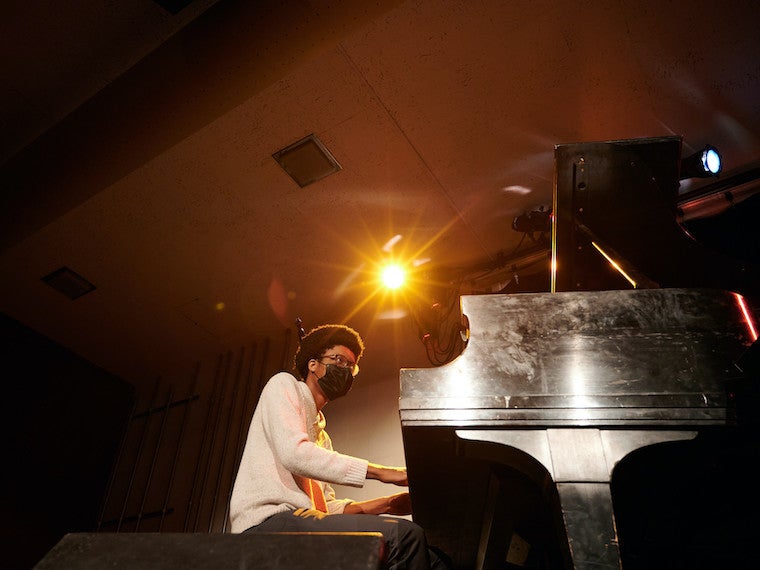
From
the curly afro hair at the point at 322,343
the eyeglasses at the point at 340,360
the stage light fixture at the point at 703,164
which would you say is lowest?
the eyeglasses at the point at 340,360

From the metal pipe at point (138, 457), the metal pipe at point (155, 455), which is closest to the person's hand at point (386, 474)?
the metal pipe at point (155, 455)

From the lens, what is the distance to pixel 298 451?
6.25 feet

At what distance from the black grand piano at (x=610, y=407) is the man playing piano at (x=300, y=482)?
0.53ft

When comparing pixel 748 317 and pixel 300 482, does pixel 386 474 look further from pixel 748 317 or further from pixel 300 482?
pixel 748 317

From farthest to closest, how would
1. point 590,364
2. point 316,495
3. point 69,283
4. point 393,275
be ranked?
point 69,283, point 393,275, point 316,495, point 590,364

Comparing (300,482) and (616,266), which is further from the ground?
(616,266)

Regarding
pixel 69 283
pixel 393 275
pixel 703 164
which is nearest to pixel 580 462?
pixel 703 164

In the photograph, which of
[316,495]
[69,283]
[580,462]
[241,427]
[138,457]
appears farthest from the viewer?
[138,457]

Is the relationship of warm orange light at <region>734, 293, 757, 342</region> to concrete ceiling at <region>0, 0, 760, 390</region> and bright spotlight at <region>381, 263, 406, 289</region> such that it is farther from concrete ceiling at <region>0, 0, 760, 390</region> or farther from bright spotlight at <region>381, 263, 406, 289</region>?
bright spotlight at <region>381, 263, 406, 289</region>

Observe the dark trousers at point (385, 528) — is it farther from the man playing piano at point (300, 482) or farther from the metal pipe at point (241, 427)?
the metal pipe at point (241, 427)

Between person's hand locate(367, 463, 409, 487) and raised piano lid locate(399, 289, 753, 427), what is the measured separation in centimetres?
65

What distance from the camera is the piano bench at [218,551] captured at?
106cm

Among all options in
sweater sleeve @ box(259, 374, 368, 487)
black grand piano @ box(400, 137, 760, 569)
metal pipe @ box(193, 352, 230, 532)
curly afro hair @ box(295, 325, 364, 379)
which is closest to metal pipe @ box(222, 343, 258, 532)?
metal pipe @ box(193, 352, 230, 532)

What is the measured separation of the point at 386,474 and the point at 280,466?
14.9 inches
